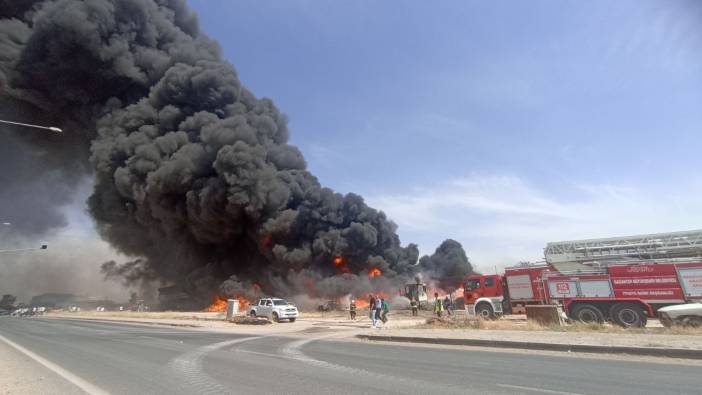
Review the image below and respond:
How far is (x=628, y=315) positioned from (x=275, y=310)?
1836cm

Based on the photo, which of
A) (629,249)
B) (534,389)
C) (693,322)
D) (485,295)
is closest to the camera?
(534,389)

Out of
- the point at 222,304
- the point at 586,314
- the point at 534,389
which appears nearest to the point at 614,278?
the point at 586,314

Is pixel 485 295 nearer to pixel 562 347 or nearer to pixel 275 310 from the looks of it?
pixel 562 347

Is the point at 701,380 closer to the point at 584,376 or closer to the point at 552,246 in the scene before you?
the point at 584,376

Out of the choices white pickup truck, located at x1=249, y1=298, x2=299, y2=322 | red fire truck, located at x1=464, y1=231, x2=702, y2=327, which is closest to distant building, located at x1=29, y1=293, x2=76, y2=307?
white pickup truck, located at x1=249, y1=298, x2=299, y2=322

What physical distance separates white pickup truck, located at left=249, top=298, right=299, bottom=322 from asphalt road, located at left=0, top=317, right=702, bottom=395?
43.8 feet

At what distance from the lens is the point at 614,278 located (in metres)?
14.8

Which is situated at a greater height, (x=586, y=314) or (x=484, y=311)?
(x=484, y=311)

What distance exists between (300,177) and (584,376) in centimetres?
4543

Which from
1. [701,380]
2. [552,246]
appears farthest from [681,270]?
[701,380]

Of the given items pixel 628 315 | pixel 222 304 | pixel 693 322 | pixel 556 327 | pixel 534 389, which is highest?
pixel 222 304

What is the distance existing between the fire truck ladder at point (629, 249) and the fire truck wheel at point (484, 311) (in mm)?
4108

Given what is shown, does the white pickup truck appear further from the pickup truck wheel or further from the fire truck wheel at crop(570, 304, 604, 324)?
the pickup truck wheel

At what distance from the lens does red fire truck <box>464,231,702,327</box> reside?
45.0ft
